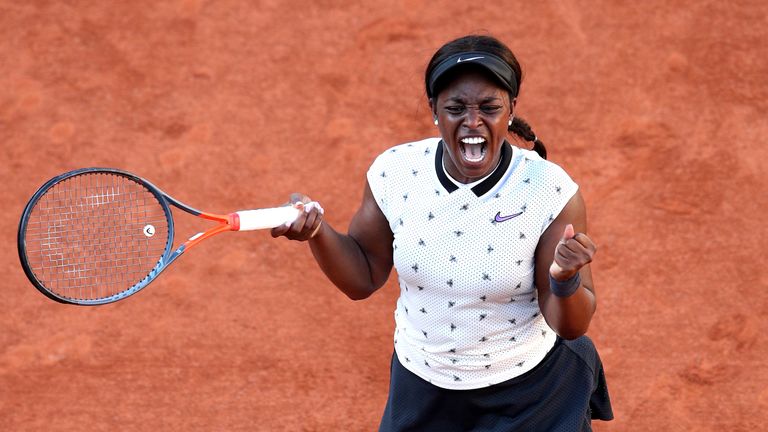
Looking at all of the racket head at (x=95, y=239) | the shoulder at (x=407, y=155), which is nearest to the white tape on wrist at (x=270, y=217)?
the shoulder at (x=407, y=155)

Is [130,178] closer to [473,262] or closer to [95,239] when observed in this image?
[473,262]

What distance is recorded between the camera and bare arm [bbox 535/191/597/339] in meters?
2.62

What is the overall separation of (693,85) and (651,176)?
Answer: 0.75 metres

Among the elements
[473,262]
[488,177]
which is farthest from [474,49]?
[473,262]

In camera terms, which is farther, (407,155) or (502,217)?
(407,155)

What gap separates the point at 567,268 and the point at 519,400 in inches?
20.8

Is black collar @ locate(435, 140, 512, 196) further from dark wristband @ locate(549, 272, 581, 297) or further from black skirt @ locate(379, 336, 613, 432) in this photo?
black skirt @ locate(379, 336, 613, 432)

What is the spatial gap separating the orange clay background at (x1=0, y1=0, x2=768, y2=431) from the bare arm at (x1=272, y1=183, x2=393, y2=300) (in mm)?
1719

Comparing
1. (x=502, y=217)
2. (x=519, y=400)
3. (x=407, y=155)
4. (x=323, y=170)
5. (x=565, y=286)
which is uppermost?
(x=407, y=155)

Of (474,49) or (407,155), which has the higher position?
(474,49)

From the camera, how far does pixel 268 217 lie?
2.89m

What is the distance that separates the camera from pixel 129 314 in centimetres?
530

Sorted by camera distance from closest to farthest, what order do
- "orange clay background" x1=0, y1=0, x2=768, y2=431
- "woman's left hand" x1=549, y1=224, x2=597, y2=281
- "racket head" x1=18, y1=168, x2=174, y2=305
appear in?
"woman's left hand" x1=549, y1=224, x2=597, y2=281 → "racket head" x1=18, y1=168, x2=174, y2=305 → "orange clay background" x1=0, y1=0, x2=768, y2=431

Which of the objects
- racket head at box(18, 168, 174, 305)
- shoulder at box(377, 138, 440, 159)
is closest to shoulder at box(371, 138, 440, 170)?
shoulder at box(377, 138, 440, 159)
